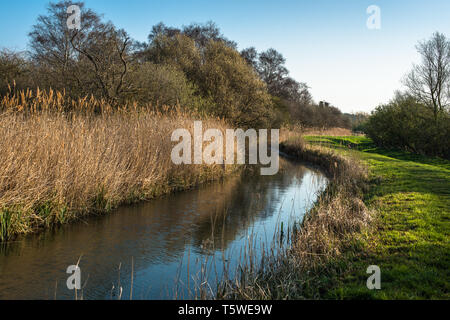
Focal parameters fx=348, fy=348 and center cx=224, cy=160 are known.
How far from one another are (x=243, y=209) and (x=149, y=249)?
3697 mm

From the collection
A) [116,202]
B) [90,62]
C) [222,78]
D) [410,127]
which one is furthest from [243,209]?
[410,127]

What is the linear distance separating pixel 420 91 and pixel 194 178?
723 inches

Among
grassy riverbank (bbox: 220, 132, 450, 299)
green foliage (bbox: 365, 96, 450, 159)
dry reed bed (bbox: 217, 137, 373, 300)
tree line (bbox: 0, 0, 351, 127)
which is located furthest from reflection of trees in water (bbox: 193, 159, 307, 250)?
green foliage (bbox: 365, 96, 450, 159)

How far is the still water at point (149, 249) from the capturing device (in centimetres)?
471

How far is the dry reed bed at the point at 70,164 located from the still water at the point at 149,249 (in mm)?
387

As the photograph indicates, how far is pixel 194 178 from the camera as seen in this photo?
12117 mm

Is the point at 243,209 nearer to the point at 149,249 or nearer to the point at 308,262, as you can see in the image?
the point at 149,249

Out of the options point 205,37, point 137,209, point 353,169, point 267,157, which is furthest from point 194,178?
point 205,37

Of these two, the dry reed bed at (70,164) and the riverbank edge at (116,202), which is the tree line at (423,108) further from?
the dry reed bed at (70,164)

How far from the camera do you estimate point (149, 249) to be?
6.29m

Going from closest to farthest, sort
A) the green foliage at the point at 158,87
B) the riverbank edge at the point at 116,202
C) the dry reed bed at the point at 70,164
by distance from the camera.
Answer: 1. the riverbank edge at the point at 116,202
2. the dry reed bed at the point at 70,164
3. the green foliage at the point at 158,87

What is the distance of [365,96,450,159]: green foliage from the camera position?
1902 centimetres

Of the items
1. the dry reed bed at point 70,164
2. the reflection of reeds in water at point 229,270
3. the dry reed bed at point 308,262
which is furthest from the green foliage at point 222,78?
the reflection of reeds in water at point 229,270
